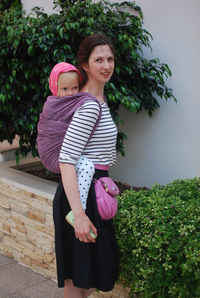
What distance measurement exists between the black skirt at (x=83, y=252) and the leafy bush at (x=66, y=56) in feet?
4.91

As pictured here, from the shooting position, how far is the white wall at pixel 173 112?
361 centimetres

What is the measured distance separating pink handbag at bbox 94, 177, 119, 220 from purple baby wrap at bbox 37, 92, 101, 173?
25cm

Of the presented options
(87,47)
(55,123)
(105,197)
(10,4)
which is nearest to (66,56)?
(87,47)

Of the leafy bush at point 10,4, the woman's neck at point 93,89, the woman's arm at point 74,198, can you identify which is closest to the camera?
the woman's arm at point 74,198

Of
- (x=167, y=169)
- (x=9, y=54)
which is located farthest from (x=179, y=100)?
(x=9, y=54)

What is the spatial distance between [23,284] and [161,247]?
1651mm

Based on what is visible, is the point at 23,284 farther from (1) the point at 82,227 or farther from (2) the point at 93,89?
(2) the point at 93,89

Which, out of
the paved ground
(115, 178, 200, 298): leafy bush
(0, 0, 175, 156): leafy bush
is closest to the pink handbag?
(115, 178, 200, 298): leafy bush

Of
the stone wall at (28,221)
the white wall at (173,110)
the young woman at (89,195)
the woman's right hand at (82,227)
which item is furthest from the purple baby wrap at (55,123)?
the white wall at (173,110)

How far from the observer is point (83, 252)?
2.24 m

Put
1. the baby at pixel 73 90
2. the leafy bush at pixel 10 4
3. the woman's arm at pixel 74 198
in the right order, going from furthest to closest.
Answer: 1. the leafy bush at pixel 10 4
2. the baby at pixel 73 90
3. the woman's arm at pixel 74 198

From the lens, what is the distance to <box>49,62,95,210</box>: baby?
2170 mm

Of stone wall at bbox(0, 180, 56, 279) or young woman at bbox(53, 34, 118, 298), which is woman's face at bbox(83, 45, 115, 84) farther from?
stone wall at bbox(0, 180, 56, 279)

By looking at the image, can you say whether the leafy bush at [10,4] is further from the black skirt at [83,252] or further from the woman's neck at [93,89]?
the black skirt at [83,252]
